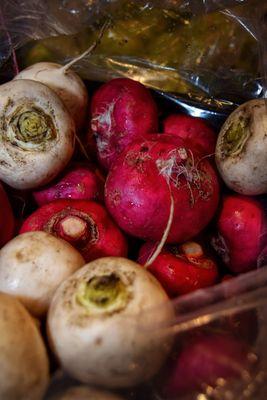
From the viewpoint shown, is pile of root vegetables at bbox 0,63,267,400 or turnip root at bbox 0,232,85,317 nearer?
pile of root vegetables at bbox 0,63,267,400

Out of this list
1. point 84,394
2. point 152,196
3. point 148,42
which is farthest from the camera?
point 148,42

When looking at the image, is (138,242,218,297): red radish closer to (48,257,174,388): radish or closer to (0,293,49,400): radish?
(48,257,174,388): radish

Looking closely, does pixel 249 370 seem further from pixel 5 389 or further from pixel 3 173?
pixel 3 173

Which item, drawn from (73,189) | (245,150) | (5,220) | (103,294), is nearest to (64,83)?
(73,189)

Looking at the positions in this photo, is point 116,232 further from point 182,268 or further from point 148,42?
point 148,42

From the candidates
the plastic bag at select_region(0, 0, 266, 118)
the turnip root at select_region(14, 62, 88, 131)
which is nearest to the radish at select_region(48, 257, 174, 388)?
the turnip root at select_region(14, 62, 88, 131)

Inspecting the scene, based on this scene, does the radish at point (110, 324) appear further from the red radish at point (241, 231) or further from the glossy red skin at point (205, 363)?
the red radish at point (241, 231)
